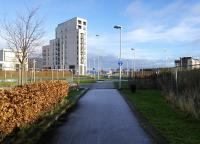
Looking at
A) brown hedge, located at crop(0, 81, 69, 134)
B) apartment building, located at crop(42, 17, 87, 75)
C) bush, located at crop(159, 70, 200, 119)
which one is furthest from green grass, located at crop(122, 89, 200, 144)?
apartment building, located at crop(42, 17, 87, 75)

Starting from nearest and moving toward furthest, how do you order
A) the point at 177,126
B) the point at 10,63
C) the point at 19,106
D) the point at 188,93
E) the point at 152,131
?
the point at 19,106, the point at 152,131, the point at 177,126, the point at 188,93, the point at 10,63

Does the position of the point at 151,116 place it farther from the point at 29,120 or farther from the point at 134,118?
the point at 29,120

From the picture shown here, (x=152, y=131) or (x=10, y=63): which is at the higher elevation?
(x=10, y=63)

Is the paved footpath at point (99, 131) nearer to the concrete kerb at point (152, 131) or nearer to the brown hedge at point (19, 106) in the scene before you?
the concrete kerb at point (152, 131)

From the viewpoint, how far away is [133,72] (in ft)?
156

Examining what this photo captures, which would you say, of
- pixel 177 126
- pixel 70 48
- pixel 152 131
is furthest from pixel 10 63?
pixel 70 48

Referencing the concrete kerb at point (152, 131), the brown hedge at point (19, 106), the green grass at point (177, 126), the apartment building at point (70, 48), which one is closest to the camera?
the brown hedge at point (19, 106)

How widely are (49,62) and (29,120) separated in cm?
13258

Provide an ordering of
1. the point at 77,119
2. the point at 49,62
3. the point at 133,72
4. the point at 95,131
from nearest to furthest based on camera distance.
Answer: the point at 95,131, the point at 77,119, the point at 133,72, the point at 49,62

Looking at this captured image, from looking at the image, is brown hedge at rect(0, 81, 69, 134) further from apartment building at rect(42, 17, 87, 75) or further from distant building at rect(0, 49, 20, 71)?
apartment building at rect(42, 17, 87, 75)

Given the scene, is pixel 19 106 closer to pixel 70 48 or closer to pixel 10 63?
pixel 10 63

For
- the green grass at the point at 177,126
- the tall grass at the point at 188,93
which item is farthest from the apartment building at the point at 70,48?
the green grass at the point at 177,126

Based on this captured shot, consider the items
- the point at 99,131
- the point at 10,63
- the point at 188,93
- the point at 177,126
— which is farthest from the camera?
the point at 10,63

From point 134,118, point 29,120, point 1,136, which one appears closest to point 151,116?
point 134,118
